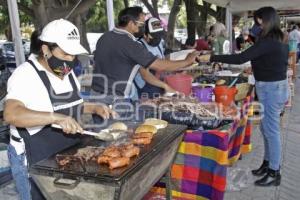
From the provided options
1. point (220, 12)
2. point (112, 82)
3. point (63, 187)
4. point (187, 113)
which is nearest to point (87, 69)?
point (112, 82)

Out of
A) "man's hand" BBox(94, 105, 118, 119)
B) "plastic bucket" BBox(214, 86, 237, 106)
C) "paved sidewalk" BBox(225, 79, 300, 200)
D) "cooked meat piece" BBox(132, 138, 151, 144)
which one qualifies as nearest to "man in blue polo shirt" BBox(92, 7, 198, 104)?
"plastic bucket" BBox(214, 86, 237, 106)

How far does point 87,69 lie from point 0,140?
290cm

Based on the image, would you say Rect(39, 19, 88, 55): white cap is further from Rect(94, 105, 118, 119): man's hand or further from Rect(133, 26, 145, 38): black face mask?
Rect(133, 26, 145, 38): black face mask

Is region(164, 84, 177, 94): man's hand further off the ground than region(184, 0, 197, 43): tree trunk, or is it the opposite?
region(184, 0, 197, 43): tree trunk

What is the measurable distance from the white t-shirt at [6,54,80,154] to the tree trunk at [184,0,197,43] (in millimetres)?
12643

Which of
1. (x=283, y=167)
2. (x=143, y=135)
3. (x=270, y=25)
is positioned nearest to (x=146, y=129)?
(x=143, y=135)

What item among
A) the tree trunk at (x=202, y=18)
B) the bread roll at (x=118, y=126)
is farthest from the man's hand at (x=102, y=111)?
the tree trunk at (x=202, y=18)

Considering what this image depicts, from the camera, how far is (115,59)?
2980mm

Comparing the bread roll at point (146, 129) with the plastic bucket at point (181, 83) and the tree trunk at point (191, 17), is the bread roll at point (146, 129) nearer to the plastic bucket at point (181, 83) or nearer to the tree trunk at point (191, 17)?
the plastic bucket at point (181, 83)

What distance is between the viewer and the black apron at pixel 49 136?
1.96 m

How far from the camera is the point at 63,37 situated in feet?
6.21

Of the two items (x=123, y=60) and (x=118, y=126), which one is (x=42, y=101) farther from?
(x=123, y=60)

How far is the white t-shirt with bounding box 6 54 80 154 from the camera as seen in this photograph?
1834mm

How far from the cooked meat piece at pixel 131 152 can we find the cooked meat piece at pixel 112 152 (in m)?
0.03
